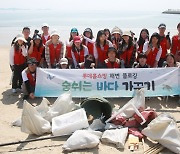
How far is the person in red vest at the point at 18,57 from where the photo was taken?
7.53 m

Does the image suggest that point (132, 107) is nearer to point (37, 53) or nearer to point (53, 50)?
point (53, 50)

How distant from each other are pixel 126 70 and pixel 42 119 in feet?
8.20

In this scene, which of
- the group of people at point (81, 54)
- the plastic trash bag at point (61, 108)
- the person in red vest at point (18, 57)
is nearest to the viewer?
the plastic trash bag at point (61, 108)

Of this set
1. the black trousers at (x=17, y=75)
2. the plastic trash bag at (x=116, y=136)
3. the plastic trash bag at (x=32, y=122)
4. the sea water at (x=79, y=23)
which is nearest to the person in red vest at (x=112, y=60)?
the black trousers at (x=17, y=75)

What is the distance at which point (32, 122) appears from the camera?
5.20 meters

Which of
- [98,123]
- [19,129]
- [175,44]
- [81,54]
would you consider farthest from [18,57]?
[175,44]

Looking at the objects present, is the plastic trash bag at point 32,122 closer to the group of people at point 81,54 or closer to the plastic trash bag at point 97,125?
the plastic trash bag at point 97,125

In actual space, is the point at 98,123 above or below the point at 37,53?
below

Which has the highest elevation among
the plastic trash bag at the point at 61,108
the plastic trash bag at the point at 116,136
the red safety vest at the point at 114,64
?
the red safety vest at the point at 114,64

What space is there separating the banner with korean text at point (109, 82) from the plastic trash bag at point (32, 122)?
1651 millimetres

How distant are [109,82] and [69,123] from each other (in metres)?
2.03

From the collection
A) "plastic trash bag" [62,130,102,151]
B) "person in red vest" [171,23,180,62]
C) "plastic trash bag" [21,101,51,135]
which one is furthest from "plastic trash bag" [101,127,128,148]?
"person in red vest" [171,23,180,62]

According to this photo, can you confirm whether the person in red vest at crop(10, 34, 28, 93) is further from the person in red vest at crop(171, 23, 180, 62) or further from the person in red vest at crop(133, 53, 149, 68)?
the person in red vest at crop(171, 23, 180, 62)

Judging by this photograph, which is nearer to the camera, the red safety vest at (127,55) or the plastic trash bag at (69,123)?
the plastic trash bag at (69,123)
